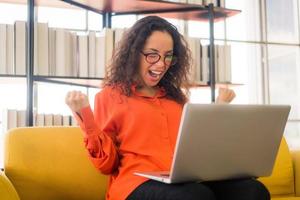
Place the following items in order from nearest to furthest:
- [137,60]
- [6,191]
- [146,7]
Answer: [6,191] < [137,60] < [146,7]

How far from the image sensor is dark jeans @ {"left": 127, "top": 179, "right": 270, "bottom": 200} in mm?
1088

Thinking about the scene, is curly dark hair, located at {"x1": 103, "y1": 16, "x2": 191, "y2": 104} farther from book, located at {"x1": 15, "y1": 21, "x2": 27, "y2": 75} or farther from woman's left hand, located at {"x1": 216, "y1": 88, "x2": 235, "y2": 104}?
book, located at {"x1": 15, "y1": 21, "x2": 27, "y2": 75}

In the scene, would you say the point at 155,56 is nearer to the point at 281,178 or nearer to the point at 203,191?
the point at 203,191

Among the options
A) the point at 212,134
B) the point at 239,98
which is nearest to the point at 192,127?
the point at 212,134

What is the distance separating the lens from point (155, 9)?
254 cm

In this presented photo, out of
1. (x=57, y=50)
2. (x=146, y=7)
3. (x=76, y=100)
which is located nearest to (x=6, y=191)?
(x=76, y=100)

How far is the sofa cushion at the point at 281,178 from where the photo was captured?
1.81 m

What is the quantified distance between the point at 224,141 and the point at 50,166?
0.65 meters

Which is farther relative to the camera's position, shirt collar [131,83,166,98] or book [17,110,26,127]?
book [17,110,26,127]

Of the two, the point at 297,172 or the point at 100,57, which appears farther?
the point at 100,57

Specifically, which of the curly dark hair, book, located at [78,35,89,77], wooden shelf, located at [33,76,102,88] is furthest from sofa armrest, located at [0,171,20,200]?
book, located at [78,35,89,77]

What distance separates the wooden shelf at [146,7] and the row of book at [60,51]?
0.16 m

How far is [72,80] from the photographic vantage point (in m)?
2.26

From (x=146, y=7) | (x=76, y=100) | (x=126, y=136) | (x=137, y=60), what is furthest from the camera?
(x=146, y=7)
